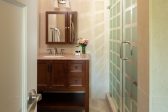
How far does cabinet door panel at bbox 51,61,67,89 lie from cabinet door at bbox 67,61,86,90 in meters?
0.08

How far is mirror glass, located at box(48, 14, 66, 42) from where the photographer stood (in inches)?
184

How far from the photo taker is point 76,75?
3898 mm

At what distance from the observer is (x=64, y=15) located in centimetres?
470

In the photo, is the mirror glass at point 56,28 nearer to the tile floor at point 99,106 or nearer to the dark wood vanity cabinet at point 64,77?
the dark wood vanity cabinet at point 64,77

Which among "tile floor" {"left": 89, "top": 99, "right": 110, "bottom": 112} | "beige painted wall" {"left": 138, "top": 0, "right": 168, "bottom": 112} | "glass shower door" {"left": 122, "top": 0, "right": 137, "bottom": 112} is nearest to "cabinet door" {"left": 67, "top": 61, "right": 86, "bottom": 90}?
"tile floor" {"left": 89, "top": 99, "right": 110, "bottom": 112}

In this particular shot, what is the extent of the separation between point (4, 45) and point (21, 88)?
297 mm

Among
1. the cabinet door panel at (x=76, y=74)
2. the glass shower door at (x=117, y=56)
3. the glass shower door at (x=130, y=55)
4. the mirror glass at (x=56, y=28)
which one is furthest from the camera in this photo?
the mirror glass at (x=56, y=28)

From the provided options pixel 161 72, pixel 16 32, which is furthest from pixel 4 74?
pixel 161 72

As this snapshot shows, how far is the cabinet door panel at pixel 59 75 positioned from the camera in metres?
3.90

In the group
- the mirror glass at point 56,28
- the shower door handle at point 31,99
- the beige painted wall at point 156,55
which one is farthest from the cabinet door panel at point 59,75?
the shower door handle at point 31,99

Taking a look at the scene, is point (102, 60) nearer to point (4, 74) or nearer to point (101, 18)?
point (101, 18)

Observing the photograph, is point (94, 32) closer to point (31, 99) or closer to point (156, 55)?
point (156, 55)

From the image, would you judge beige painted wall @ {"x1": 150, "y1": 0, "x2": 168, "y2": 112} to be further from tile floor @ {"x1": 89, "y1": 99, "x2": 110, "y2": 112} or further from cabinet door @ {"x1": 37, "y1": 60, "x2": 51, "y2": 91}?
tile floor @ {"x1": 89, "y1": 99, "x2": 110, "y2": 112}

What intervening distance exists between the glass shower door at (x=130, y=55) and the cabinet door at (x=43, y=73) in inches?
49.9
